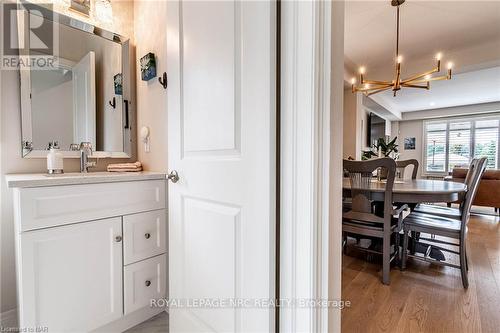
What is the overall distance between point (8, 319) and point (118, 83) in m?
1.65

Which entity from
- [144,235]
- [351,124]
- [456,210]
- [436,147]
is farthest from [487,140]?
[144,235]

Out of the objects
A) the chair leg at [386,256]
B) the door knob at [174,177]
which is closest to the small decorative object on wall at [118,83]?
the door knob at [174,177]

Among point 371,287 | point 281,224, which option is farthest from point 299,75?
point 371,287

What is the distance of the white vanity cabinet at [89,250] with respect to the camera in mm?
1121

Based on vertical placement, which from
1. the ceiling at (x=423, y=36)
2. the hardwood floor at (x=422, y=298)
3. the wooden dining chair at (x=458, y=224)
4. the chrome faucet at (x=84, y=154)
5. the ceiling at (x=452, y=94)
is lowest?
the hardwood floor at (x=422, y=298)

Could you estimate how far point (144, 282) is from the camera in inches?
60.1

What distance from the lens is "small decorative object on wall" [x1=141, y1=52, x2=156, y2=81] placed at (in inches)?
68.8

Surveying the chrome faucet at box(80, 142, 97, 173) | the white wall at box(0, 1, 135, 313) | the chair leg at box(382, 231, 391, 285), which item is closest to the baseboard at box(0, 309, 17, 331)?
the white wall at box(0, 1, 135, 313)

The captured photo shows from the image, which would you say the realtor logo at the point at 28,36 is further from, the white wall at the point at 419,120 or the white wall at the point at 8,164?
the white wall at the point at 419,120

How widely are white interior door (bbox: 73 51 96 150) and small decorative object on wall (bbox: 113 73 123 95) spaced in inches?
5.8

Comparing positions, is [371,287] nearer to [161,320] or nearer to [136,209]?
[161,320]

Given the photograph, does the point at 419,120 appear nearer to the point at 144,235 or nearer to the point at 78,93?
the point at 144,235

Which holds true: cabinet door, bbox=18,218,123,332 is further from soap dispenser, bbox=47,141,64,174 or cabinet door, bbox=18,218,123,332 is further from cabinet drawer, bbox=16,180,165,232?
soap dispenser, bbox=47,141,64,174

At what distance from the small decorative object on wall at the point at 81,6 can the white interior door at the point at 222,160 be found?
829mm
